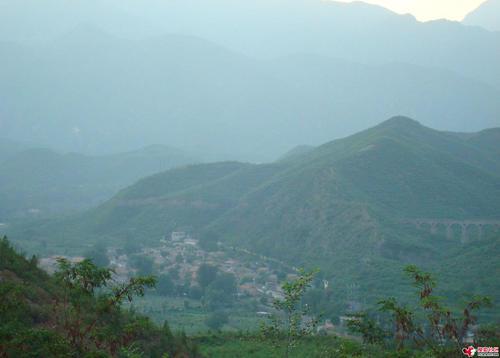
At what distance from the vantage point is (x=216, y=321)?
38375 mm

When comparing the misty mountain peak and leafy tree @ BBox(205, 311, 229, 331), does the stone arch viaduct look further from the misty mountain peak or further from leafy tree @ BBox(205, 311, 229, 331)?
the misty mountain peak

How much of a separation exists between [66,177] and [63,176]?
67 cm

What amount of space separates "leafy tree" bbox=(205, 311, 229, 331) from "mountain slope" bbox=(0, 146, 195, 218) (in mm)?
59900

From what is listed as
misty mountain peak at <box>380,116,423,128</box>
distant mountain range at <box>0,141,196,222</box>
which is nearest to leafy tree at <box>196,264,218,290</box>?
misty mountain peak at <box>380,116,423,128</box>

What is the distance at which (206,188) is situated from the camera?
79.0 meters

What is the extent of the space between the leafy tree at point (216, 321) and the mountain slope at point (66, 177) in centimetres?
5990

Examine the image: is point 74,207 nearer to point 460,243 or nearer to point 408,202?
point 408,202

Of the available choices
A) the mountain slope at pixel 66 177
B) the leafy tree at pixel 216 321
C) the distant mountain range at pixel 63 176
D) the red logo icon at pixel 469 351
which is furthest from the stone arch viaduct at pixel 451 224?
the mountain slope at pixel 66 177

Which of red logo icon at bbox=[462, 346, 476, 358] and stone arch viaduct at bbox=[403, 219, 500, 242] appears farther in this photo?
stone arch viaduct at bbox=[403, 219, 500, 242]

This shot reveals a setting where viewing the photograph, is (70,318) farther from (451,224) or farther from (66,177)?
(66,177)

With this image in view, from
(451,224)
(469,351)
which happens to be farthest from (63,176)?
(469,351)

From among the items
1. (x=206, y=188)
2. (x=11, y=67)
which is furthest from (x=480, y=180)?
(x=11, y=67)

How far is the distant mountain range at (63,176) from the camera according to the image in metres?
98.8

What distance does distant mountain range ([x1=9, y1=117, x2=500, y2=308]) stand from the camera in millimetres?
49906
